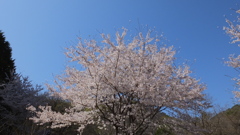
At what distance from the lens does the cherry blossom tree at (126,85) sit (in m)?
7.11

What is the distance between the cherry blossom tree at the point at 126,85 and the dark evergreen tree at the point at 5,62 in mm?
8524

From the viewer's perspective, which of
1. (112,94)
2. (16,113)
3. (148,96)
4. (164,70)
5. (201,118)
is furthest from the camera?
(201,118)

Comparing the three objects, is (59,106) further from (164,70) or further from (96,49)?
(164,70)

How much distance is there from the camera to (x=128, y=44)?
8531 mm

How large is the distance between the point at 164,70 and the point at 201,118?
41.0 ft

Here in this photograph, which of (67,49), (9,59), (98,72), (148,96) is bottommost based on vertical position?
(148,96)

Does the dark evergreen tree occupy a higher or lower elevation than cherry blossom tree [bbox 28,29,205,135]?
higher

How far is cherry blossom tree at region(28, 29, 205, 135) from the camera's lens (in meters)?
7.11

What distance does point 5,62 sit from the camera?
49.1ft

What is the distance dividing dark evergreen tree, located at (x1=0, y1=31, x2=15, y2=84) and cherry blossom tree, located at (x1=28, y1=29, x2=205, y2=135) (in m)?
8.52

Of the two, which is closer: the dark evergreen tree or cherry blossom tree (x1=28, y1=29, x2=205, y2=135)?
cherry blossom tree (x1=28, y1=29, x2=205, y2=135)

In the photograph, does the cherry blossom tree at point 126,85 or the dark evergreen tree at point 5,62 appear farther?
the dark evergreen tree at point 5,62

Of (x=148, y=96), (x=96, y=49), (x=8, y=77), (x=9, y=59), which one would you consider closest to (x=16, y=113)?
(x=8, y=77)

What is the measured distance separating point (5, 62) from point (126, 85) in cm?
1186
